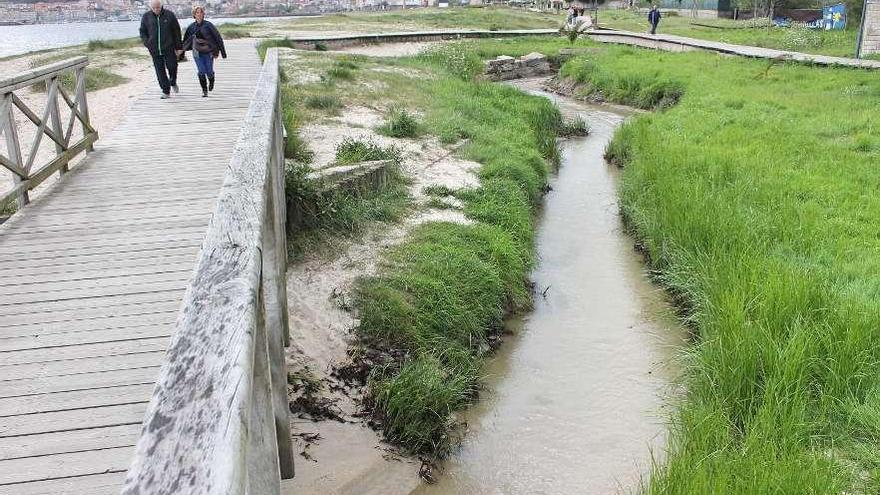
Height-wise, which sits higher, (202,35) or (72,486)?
(202,35)

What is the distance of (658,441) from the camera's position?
5496mm

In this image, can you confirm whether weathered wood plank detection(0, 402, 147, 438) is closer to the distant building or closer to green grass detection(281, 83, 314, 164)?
green grass detection(281, 83, 314, 164)

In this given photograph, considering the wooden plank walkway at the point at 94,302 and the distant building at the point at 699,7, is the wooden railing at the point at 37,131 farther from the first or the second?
the distant building at the point at 699,7

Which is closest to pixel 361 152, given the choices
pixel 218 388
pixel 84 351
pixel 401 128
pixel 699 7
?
pixel 401 128

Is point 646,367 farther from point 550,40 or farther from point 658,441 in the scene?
point 550,40

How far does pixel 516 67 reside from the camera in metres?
29.5

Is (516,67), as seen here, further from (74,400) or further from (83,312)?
(74,400)

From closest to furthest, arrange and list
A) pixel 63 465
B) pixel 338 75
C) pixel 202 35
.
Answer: pixel 63 465
pixel 202 35
pixel 338 75

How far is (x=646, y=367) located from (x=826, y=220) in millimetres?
3310

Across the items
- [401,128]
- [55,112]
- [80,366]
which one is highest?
[55,112]

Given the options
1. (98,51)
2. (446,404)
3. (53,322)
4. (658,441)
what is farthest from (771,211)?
(98,51)

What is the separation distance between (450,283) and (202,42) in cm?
650

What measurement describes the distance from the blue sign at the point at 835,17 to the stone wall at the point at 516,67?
814 inches

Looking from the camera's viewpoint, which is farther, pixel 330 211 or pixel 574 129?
pixel 574 129
